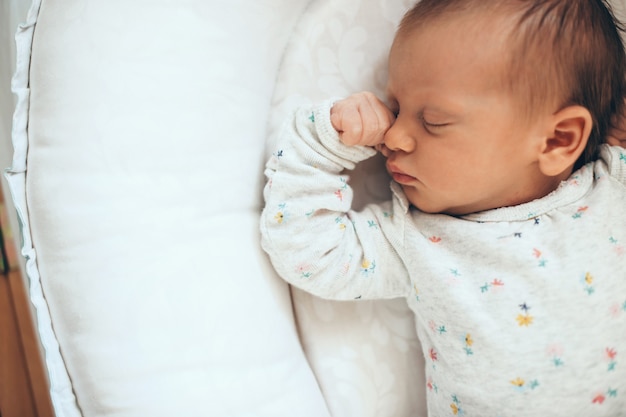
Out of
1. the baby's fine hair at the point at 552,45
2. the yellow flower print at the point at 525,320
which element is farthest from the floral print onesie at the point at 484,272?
the baby's fine hair at the point at 552,45

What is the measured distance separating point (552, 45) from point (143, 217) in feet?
2.03

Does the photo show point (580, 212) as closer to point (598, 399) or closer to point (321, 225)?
point (598, 399)

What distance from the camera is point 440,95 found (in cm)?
76

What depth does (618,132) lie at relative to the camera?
0.93 metres

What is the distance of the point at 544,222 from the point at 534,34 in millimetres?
287

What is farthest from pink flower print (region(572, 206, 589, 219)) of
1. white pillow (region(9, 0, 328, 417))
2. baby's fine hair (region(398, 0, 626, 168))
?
white pillow (region(9, 0, 328, 417))

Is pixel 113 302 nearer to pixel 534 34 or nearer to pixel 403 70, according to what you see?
pixel 403 70

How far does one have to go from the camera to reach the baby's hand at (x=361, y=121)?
815 millimetres

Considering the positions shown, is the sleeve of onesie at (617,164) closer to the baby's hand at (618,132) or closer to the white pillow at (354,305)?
the baby's hand at (618,132)

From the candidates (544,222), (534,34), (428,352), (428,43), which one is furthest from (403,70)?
(428,352)

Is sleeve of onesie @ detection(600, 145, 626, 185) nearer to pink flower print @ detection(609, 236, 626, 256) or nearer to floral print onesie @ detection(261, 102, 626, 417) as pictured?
floral print onesie @ detection(261, 102, 626, 417)

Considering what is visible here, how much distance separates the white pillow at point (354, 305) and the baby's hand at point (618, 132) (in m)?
0.39

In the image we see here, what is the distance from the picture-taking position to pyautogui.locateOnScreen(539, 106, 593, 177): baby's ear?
2.54ft

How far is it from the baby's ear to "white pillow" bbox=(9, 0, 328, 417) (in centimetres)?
46
